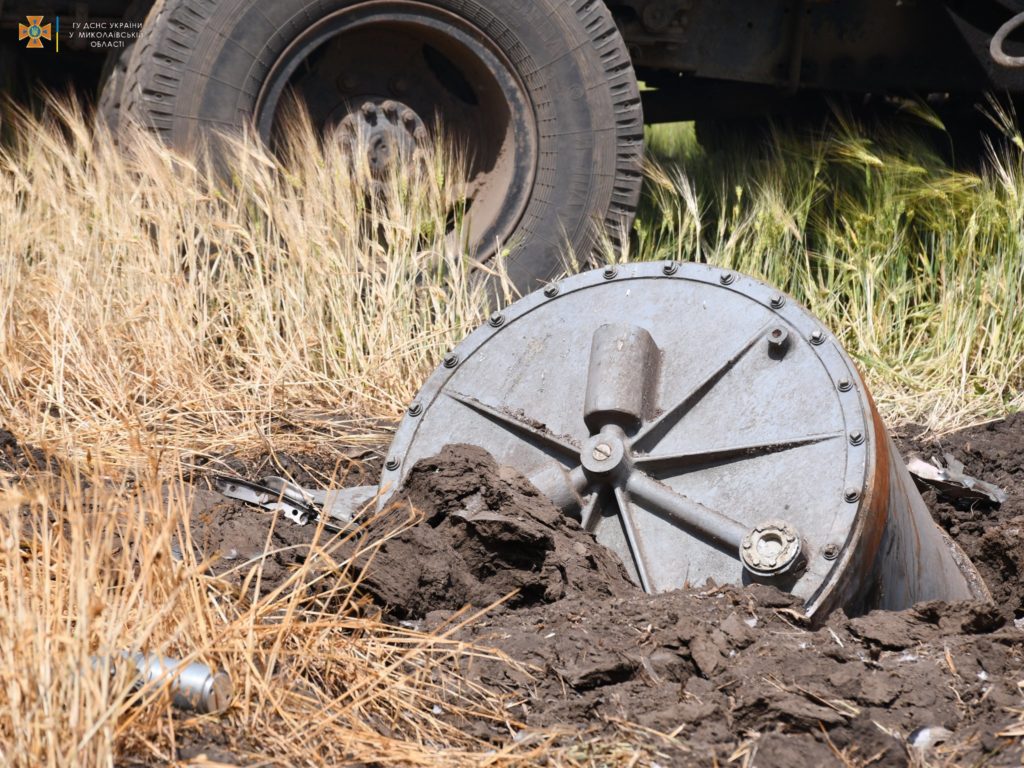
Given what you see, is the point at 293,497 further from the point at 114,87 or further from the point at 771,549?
the point at 114,87

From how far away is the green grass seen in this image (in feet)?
17.2

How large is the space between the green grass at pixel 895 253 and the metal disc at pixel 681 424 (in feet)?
5.65

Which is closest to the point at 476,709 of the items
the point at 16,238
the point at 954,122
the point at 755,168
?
the point at 16,238

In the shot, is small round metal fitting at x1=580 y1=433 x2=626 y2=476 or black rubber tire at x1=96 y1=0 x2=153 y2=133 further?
black rubber tire at x1=96 y1=0 x2=153 y2=133

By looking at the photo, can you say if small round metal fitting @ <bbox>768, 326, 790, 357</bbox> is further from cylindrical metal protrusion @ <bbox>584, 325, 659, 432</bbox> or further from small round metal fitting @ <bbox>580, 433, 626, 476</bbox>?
small round metal fitting @ <bbox>580, 433, 626, 476</bbox>

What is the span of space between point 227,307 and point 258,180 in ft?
1.61

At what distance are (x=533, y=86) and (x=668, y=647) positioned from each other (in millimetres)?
3269

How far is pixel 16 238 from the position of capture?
4977 millimetres

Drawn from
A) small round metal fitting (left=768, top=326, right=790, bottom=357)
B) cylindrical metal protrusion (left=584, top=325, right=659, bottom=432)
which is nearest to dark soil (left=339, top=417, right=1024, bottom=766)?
cylindrical metal protrusion (left=584, top=325, right=659, bottom=432)

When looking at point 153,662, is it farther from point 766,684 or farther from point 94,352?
point 94,352

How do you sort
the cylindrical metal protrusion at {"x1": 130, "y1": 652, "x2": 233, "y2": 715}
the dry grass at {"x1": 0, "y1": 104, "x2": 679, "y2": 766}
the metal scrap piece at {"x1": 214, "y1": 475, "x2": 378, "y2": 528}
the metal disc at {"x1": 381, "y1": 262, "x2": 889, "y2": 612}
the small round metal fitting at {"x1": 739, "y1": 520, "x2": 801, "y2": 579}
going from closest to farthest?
the cylindrical metal protrusion at {"x1": 130, "y1": 652, "x2": 233, "y2": 715}
the small round metal fitting at {"x1": 739, "y1": 520, "x2": 801, "y2": 579}
the metal disc at {"x1": 381, "y1": 262, "x2": 889, "y2": 612}
the metal scrap piece at {"x1": 214, "y1": 475, "x2": 378, "y2": 528}
the dry grass at {"x1": 0, "y1": 104, "x2": 679, "y2": 766}

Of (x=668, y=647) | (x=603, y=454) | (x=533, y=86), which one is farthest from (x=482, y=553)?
(x=533, y=86)

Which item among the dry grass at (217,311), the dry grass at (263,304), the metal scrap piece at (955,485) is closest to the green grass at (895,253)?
the dry grass at (263,304)

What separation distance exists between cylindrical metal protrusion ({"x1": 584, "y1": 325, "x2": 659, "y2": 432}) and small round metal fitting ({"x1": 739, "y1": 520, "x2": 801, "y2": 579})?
0.48 m
